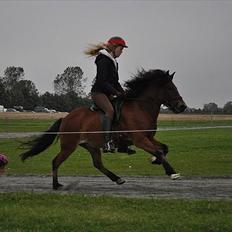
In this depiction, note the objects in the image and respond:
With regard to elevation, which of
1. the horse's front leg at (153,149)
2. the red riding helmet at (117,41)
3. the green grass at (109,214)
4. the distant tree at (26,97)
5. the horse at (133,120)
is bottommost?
the green grass at (109,214)

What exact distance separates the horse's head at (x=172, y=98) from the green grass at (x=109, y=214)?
11.4 feet

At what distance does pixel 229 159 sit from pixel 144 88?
1032 cm

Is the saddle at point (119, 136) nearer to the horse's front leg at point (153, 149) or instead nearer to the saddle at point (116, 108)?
the saddle at point (116, 108)

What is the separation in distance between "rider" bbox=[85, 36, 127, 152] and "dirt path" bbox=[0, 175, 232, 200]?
1062 mm

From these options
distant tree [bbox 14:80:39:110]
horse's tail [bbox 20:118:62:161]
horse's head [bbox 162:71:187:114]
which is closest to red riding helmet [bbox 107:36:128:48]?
horse's head [bbox 162:71:187:114]

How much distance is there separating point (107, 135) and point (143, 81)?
1771 mm

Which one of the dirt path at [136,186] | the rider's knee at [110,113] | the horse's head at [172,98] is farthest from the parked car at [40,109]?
the rider's knee at [110,113]

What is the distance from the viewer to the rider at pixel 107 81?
1248 centimetres

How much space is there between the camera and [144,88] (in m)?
13.2

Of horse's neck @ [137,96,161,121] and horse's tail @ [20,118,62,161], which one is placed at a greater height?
horse's neck @ [137,96,161,121]

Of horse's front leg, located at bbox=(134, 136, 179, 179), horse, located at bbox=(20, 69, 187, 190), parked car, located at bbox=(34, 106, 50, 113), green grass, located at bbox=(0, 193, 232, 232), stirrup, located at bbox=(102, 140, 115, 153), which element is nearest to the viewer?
green grass, located at bbox=(0, 193, 232, 232)

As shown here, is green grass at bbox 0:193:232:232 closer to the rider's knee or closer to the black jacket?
the rider's knee

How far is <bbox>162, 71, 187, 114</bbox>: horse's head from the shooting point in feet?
41.4

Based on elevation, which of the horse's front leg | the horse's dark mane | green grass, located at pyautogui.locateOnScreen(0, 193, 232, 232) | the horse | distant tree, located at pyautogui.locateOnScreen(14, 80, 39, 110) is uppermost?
distant tree, located at pyautogui.locateOnScreen(14, 80, 39, 110)
